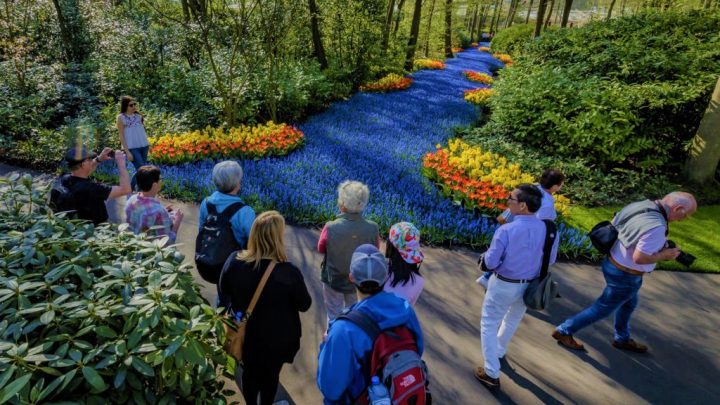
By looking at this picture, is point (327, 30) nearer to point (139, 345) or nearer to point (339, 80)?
point (339, 80)

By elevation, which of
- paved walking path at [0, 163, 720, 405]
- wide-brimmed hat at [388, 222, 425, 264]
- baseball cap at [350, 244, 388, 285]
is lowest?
paved walking path at [0, 163, 720, 405]

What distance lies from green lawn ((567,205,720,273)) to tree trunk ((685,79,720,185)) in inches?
29.0

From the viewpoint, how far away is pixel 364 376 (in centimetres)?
211

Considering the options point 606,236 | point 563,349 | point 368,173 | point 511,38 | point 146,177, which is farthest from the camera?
point 511,38

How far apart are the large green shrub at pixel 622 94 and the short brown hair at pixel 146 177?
8.03 m

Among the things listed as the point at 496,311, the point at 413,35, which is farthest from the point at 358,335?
the point at 413,35

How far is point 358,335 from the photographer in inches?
80.1

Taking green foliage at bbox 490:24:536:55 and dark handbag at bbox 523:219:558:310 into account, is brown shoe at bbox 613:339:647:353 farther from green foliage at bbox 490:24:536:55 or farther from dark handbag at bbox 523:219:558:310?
green foliage at bbox 490:24:536:55

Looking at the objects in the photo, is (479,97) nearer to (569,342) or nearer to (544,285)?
(569,342)

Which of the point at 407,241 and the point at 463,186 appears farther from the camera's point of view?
the point at 463,186

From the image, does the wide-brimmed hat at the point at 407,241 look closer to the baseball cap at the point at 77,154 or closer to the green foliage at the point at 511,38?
the baseball cap at the point at 77,154

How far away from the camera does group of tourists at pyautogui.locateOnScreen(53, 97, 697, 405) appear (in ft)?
6.79

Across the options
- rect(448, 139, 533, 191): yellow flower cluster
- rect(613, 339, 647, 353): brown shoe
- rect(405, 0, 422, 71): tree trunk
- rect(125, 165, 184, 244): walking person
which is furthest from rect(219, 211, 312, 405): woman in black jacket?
rect(405, 0, 422, 71): tree trunk

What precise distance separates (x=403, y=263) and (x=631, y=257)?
2.29 metres
